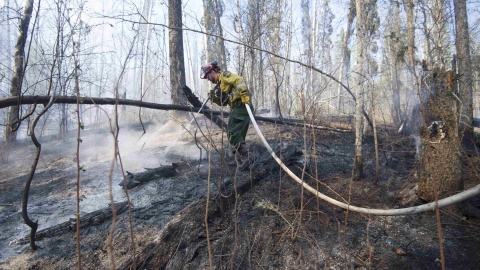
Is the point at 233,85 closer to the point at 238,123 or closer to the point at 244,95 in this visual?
the point at 244,95

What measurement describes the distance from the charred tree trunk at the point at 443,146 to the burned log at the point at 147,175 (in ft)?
12.8

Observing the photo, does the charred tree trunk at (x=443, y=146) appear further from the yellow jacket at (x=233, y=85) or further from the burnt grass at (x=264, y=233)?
the yellow jacket at (x=233, y=85)

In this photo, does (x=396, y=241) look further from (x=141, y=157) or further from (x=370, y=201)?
(x=141, y=157)

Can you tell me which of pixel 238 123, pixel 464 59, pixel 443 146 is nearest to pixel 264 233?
pixel 443 146

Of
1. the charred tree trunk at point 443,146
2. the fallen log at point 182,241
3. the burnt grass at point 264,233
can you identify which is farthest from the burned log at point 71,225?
the charred tree trunk at point 443,146

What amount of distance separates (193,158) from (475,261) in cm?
478

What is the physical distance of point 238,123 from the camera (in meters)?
4.36

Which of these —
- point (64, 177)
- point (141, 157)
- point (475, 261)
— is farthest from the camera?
point (141, 157)

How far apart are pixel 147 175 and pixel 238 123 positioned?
191cm

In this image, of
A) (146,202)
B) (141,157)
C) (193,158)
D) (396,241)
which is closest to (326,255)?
(396,241)

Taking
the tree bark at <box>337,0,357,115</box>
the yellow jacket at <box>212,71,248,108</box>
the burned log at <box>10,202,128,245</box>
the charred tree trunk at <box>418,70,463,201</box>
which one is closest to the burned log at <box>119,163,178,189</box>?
the burned log at <box>10,202,128,245</box>

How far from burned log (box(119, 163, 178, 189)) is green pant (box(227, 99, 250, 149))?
1.31 metres

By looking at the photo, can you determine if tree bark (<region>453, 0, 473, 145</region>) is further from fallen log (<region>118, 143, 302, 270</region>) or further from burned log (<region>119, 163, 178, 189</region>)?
burned log (<region>119, 163, 178, 189</region>)

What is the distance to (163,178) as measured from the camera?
429cm
